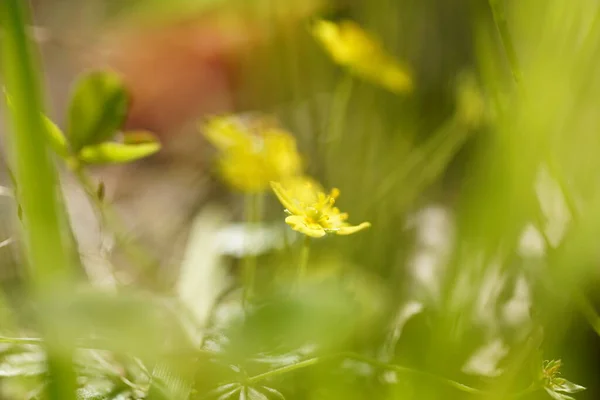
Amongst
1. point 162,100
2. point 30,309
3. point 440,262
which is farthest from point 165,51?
point 30,309

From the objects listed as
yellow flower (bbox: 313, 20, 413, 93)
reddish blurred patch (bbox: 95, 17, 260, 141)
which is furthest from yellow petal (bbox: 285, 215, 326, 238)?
reddish blurred patch (bbox: 95, 17, 260, 141)

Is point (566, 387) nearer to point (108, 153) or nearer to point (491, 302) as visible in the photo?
point (491, 302)

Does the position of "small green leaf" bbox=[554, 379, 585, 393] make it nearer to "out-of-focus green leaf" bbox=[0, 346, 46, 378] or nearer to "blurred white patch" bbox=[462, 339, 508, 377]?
"blurred white patch" bbox=[462, 339, 508, 377]

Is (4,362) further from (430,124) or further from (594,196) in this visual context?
(430,124)

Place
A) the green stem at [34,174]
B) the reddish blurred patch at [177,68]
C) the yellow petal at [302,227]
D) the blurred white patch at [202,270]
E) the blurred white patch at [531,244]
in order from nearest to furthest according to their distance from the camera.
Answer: the green stem at [34,174] → the yellow petal at [302,227] → the blurred white patch at [531,244] → the blurred white patch at [202,270] → the reddish blurred patch at [177,68]

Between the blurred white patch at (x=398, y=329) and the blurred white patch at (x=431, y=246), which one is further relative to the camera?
the blurred white patch at (x=431, y=246)

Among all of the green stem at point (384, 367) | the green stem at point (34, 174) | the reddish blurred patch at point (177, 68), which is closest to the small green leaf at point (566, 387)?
the green stem at point (384, 367)

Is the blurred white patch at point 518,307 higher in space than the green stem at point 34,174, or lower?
lower

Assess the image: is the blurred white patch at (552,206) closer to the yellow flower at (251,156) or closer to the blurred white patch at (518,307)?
the blurred white patch at (518,307)
